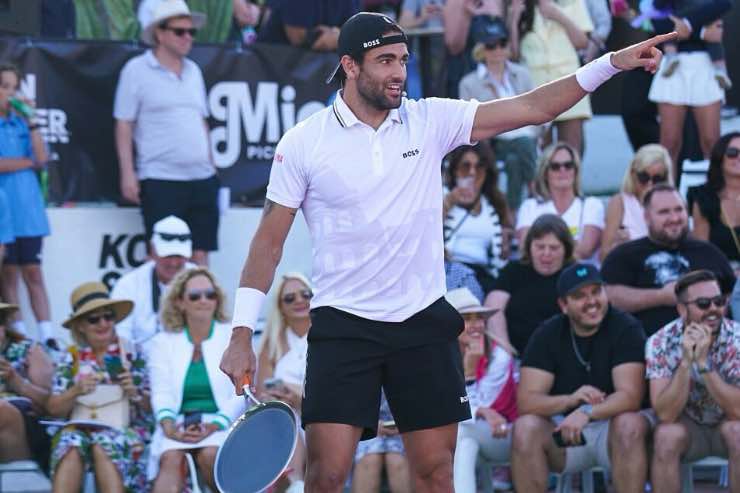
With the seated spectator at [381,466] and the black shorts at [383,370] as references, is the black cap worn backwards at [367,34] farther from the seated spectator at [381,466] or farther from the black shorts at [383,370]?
the seated spectator at [381,466]

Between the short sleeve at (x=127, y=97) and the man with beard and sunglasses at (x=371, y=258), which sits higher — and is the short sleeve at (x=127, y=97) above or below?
above

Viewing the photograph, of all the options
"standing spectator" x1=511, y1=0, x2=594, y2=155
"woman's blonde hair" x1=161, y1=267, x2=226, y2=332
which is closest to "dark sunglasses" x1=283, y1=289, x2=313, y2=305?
"woman's blonde hair" x1=161, y1=267, x2=226, y2=332

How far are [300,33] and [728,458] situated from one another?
183 inches

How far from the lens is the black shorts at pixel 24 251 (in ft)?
31.6

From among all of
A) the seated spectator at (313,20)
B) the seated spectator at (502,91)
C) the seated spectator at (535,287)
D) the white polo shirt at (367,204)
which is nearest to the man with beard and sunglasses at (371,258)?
the white polo shirt at (367,204)

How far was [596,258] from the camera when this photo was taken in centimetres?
1021

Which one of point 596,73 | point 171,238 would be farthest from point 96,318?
point 596,73

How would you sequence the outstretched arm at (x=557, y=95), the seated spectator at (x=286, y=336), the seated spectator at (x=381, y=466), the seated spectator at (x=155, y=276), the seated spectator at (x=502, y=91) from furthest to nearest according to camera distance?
the seated spectator at (x=502, y=91), the seated spectator at (x=155, y=276), the seated spectator at (x=286, y=336), the seated spectator at (x=381, y=466), the outstretched arm at (x=557, y=95)

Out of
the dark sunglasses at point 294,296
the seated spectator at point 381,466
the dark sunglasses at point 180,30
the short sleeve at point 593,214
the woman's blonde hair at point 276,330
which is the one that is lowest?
the seated spectator at point 381,466

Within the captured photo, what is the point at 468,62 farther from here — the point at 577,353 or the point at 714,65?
the point at 577,353

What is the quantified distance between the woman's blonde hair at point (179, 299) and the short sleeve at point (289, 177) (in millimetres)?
3187

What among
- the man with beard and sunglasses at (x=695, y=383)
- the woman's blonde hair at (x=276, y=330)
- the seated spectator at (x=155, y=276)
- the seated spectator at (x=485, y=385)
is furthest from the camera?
the seated spectator at (x=155, y=276)

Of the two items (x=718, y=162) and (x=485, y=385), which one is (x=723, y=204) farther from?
(x=485, y=385)

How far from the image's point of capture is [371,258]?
5.66 m
